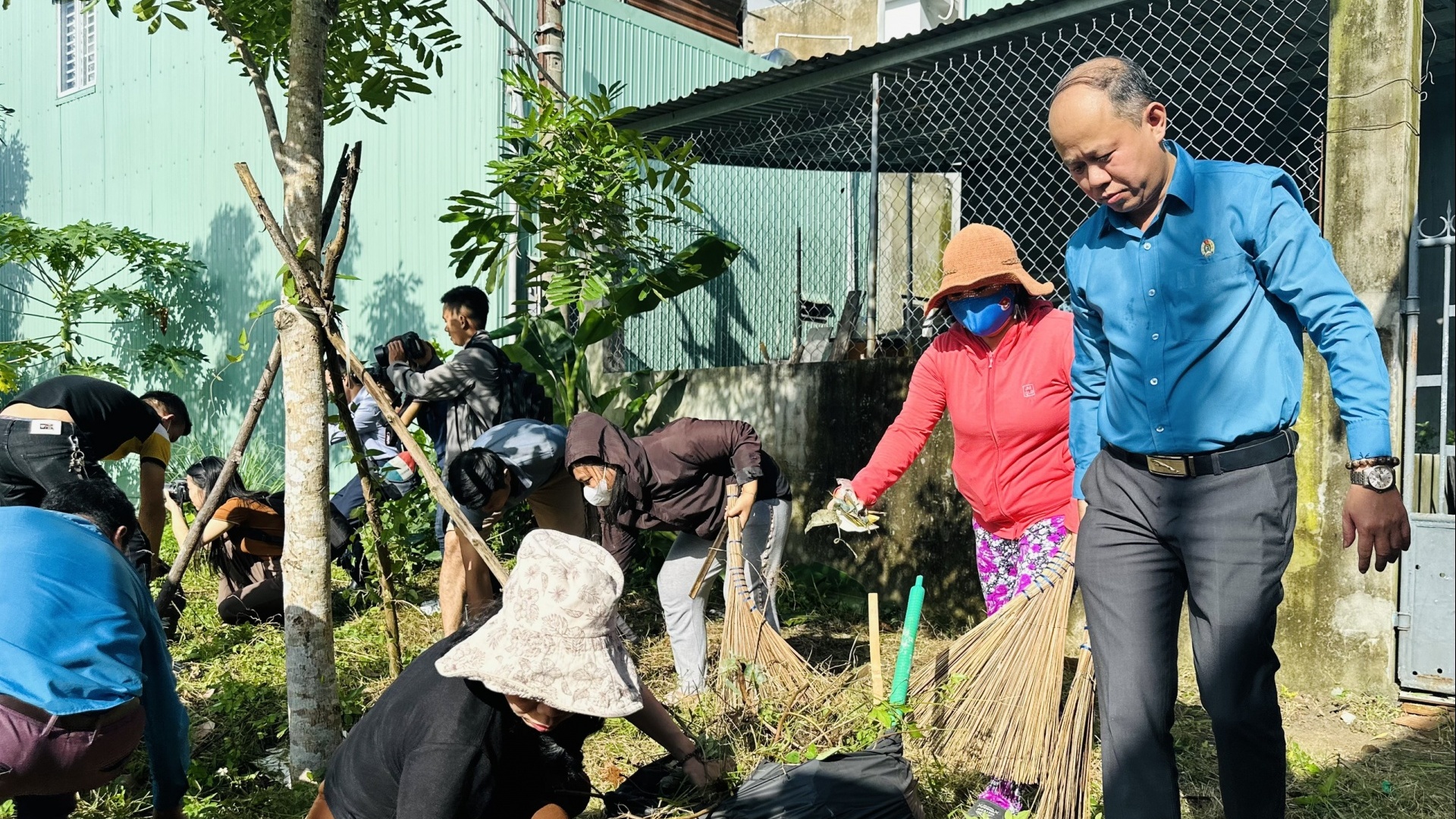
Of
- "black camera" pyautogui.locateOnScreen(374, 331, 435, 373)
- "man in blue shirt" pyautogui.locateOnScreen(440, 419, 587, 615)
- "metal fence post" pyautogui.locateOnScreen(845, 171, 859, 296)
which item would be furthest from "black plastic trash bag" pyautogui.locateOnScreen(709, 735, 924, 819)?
"metal fence post" pyautogui.locateOnScreen(845, 171, 859, 296)

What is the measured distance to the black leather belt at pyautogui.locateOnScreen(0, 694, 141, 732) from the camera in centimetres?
255

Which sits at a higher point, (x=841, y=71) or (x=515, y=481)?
(x=841, y=71)

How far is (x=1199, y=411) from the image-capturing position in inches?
97.0

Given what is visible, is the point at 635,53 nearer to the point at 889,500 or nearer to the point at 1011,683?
the point at 889,500

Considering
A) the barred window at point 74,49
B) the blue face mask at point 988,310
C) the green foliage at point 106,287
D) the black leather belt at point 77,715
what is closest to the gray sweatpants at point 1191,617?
the blue face mask at point 988,310

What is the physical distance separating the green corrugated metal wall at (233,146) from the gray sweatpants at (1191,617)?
623cm

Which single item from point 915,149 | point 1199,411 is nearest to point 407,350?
point 915,149

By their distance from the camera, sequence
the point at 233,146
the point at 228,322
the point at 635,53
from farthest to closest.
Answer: the point at 228,322 < the point at 233,146 < the point at 635,53

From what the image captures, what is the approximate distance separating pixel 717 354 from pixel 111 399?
14.5 ft

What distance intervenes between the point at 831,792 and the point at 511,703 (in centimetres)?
93

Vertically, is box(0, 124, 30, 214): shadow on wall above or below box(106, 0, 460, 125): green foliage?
above

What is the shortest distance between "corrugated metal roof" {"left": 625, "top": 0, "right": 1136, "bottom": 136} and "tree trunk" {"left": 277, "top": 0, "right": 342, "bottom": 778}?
9.53 ft

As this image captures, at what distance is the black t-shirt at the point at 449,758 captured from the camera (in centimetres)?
212

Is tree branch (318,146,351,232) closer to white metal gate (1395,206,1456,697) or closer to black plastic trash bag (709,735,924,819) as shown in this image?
black plastic trash bag (709,735,924,819)
